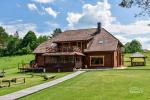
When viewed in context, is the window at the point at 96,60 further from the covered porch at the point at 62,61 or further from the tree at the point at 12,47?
the tree at the point at 12,47

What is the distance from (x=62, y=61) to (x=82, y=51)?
3.75 meters

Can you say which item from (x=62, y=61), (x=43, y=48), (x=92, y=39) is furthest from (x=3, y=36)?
(x=62, y=61)

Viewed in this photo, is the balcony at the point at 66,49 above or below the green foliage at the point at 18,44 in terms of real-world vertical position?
below

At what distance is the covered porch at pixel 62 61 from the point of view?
4944cm

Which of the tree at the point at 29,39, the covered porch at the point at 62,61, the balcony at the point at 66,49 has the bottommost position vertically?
the covered porch at the point at 62,61

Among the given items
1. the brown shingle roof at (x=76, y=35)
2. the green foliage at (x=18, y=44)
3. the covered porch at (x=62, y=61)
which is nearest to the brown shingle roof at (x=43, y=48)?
the brown shingle roof at (x=76, y=35)

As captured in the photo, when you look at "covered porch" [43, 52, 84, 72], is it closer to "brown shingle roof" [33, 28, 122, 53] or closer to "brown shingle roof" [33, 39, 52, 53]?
"brown shingle roof" [33, 28, 122, 53]

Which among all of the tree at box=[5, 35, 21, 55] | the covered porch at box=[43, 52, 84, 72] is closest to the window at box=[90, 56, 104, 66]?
the covered porch at box=[43, 52, 84, 72]

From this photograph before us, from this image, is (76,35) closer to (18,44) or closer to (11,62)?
(11,62)

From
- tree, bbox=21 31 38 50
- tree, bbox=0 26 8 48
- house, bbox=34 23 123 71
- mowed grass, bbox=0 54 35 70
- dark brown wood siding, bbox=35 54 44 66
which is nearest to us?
house, bbox=34 23 123 71

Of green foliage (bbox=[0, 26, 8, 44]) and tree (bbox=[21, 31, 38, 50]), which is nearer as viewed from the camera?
tree (bbox=[21, 31, 38, 50])

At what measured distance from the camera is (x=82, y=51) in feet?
180

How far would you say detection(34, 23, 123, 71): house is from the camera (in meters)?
52.4

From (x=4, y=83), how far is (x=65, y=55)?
21.7m
